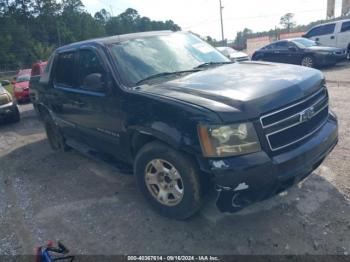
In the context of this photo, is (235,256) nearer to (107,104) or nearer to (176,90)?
(176,90)

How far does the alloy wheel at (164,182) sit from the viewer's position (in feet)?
10.5

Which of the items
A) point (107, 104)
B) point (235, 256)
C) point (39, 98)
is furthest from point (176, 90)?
point (39, 98)

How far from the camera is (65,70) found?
4.86 m

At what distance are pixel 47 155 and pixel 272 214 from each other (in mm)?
4391

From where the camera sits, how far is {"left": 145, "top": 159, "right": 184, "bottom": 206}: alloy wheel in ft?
10.5

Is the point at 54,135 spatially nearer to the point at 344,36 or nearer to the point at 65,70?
the point at 65,70

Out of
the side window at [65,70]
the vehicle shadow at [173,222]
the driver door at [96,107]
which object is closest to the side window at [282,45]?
the vehicle shadow at [173,222]

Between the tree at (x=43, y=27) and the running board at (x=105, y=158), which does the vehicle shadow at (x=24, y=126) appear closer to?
the running board at (x=105, y=158)

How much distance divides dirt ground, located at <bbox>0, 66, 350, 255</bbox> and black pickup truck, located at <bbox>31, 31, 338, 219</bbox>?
31 centimetres

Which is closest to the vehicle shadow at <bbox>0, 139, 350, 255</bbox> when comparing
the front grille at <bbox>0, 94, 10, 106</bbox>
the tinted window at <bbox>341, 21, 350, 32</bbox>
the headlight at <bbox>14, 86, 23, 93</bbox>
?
the front grille at <bbox>0, 94, 10, 106</bbox>

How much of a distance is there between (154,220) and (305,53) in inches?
464

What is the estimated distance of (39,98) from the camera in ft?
19.7

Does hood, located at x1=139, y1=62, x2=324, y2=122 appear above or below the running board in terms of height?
above

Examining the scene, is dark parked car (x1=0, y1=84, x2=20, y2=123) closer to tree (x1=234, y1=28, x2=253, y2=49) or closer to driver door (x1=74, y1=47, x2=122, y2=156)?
driver door (x1=74, y1=47, x2=122, y2=156)
